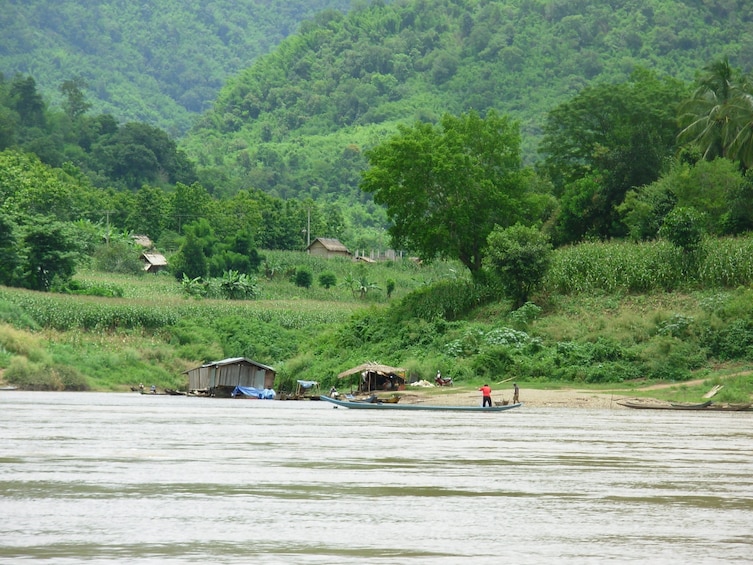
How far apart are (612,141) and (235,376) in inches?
1250

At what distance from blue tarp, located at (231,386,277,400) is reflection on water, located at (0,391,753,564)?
108ft

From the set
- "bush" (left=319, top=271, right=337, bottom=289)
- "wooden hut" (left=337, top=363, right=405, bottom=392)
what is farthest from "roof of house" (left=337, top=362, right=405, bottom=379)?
"bush" (left=319, top=271, right=337, bottom=289)

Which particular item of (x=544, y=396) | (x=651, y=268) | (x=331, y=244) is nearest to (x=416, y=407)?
(x=544, y=396)

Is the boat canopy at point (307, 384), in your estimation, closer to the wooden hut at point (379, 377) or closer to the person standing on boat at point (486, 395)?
the wooden hut at point (379, 377)

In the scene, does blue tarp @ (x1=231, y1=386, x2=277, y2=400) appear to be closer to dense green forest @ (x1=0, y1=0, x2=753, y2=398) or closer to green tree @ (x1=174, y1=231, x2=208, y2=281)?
dense green forest @ (x1=0, y1=0, x2=753, y2=398)

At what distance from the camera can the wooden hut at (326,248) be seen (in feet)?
438

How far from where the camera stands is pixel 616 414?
143 ft

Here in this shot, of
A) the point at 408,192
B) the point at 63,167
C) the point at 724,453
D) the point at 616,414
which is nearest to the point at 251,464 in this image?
the point at 724,453

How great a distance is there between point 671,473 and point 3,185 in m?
98.8

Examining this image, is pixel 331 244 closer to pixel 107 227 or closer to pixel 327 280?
pixel 327 280

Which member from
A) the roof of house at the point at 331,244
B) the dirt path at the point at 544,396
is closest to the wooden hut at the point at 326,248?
the roof of house at the point at 331,244

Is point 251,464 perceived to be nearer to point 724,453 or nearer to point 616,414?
point 724,453

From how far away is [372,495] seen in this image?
713 inches

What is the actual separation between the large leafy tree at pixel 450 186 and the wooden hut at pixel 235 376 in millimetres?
10924
